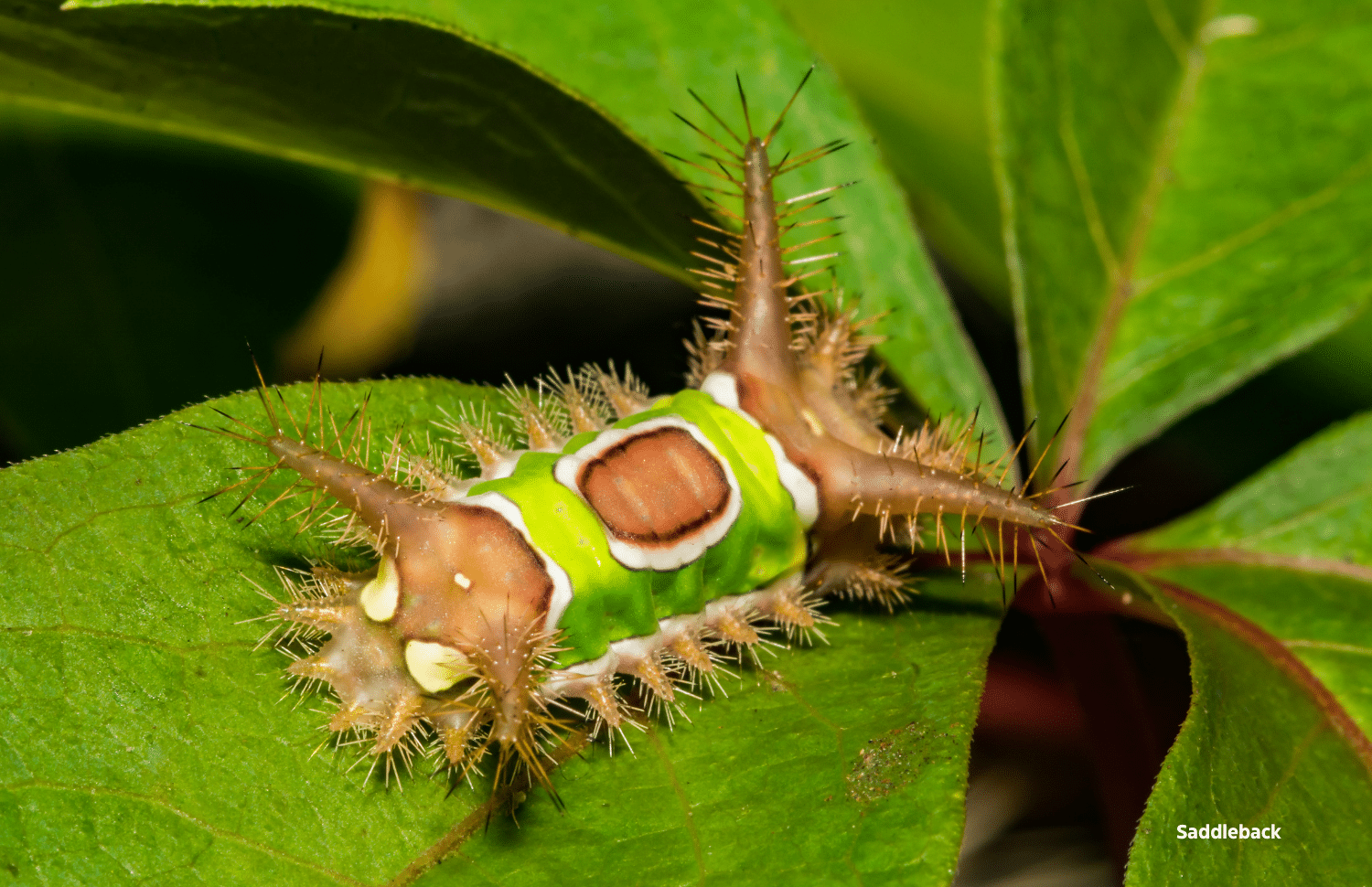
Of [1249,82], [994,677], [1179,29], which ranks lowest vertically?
[994,677]

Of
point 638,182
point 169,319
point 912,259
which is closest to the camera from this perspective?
point 638,182

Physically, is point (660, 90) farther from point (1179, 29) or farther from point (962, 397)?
point (1179, 29)

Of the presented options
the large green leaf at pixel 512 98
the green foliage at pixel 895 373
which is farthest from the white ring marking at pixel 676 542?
the large green leaf at pixel 512 98

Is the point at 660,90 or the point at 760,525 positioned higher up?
the point at 660,90

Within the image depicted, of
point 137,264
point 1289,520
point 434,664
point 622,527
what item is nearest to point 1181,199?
point 1289,520

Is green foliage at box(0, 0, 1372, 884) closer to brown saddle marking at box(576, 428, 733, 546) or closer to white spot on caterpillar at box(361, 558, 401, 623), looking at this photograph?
white spot on caterpillar at box(361, 558, 401, 623)

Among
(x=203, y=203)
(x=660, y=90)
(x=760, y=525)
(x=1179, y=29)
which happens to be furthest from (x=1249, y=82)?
(x=203, y=203)
